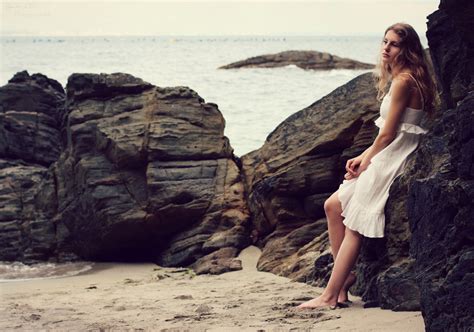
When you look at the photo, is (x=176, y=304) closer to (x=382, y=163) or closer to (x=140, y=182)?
(x=382, y=163)

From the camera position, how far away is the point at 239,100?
31.2 meters

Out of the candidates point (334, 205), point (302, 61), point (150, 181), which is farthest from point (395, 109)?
point (302, 61)

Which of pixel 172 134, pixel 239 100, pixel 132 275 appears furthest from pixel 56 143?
pixel 239 100

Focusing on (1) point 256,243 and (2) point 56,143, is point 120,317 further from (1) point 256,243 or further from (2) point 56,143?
(2) point 56,143

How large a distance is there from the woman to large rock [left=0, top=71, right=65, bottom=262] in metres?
5.09

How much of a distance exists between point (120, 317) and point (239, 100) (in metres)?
25.0

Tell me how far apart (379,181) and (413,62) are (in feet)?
2.96

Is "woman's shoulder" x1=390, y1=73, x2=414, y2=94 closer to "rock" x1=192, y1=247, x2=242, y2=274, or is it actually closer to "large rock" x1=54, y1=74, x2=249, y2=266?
"rock" x1=192, y1=247, x2=242, y2=274

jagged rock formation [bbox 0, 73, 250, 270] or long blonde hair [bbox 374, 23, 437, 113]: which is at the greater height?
long blonde hair [bbox 374, 23, 437, 113]

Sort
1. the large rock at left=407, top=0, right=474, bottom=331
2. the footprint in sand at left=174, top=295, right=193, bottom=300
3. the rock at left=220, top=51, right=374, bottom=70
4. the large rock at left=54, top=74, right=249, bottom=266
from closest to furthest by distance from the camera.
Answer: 1. the large rock at left=407, top=0, right=474, bottom=331
2. the footprint in sand at left=174, top=295, right=193, bottom=300
3. the large rock at left=54, top=74, right=249, bottom=266
4. the rock at left=220, top=51, right=374, bottom=70

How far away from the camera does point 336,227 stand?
6199 millimetres

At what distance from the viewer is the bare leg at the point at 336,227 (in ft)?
20.1

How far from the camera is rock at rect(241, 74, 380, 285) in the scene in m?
8.33

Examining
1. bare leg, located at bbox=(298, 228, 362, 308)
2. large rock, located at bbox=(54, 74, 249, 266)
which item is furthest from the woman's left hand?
large rock, located at bbox=(54, 74, 249, 266)
